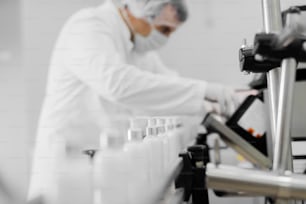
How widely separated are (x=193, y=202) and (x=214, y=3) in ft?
1.69

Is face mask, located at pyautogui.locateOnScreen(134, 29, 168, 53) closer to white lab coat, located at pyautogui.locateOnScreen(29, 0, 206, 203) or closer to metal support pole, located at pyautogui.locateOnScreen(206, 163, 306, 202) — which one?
white lab coat, located at pyautogui.locateOnScreen(29, 0, 206, 203)

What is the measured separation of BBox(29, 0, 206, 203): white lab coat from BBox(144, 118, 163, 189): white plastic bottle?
0.26m

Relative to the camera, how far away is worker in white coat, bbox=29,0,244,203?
36.5 inches

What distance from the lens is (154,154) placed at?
0.59 m

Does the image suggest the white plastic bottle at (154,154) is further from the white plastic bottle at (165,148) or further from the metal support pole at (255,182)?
the metal support pole at (255,182)

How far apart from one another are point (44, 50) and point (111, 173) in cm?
57

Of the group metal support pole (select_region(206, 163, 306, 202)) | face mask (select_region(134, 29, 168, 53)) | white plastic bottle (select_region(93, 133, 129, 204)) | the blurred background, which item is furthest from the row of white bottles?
face mask (select_region(134, 29, 168, 53))

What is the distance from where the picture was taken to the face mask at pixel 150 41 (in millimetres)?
998

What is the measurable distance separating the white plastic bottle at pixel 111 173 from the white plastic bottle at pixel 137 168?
20 millimetres

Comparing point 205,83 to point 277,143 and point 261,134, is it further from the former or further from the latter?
point 277,143

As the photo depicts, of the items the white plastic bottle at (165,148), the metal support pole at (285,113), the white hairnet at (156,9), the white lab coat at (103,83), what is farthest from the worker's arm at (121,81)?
the metal support pole at (285,113)

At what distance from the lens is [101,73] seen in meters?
0.93

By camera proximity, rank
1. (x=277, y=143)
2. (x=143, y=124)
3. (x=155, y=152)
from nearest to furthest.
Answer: (x=277, y=143) → (x=155, y=152) → (x=143, y=124)

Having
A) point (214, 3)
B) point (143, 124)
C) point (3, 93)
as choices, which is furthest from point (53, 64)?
point (214, 3)
